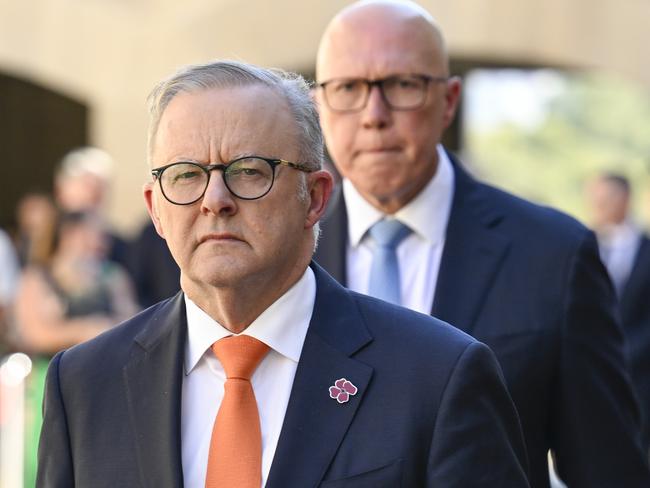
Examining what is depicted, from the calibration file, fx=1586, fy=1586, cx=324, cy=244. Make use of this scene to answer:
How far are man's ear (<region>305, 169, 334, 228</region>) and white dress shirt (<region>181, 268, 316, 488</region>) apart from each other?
147mm

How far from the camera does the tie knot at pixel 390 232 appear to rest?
493 cm

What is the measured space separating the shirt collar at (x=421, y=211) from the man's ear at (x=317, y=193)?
128 cm

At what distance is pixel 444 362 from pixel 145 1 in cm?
1363

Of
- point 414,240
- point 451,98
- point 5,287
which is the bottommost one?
point 5,287

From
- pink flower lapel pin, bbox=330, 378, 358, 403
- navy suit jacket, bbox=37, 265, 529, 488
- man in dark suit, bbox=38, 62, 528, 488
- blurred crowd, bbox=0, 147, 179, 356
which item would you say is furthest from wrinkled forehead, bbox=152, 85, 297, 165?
blurred crowd, bbox=0, 147, 179, 356

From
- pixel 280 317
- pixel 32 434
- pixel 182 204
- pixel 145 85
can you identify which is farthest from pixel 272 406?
pixel 145 85

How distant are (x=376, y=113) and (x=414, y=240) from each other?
0.42 metres

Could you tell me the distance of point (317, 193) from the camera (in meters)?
3.67

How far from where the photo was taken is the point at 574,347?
4.66 meters

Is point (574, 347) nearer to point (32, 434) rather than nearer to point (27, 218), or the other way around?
point (32, 434)

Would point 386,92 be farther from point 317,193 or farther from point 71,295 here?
point 71,295

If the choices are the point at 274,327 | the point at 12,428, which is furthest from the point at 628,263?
the point at 274,327

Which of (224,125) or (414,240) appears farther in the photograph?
(414,240)

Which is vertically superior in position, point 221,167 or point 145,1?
point 221,167
